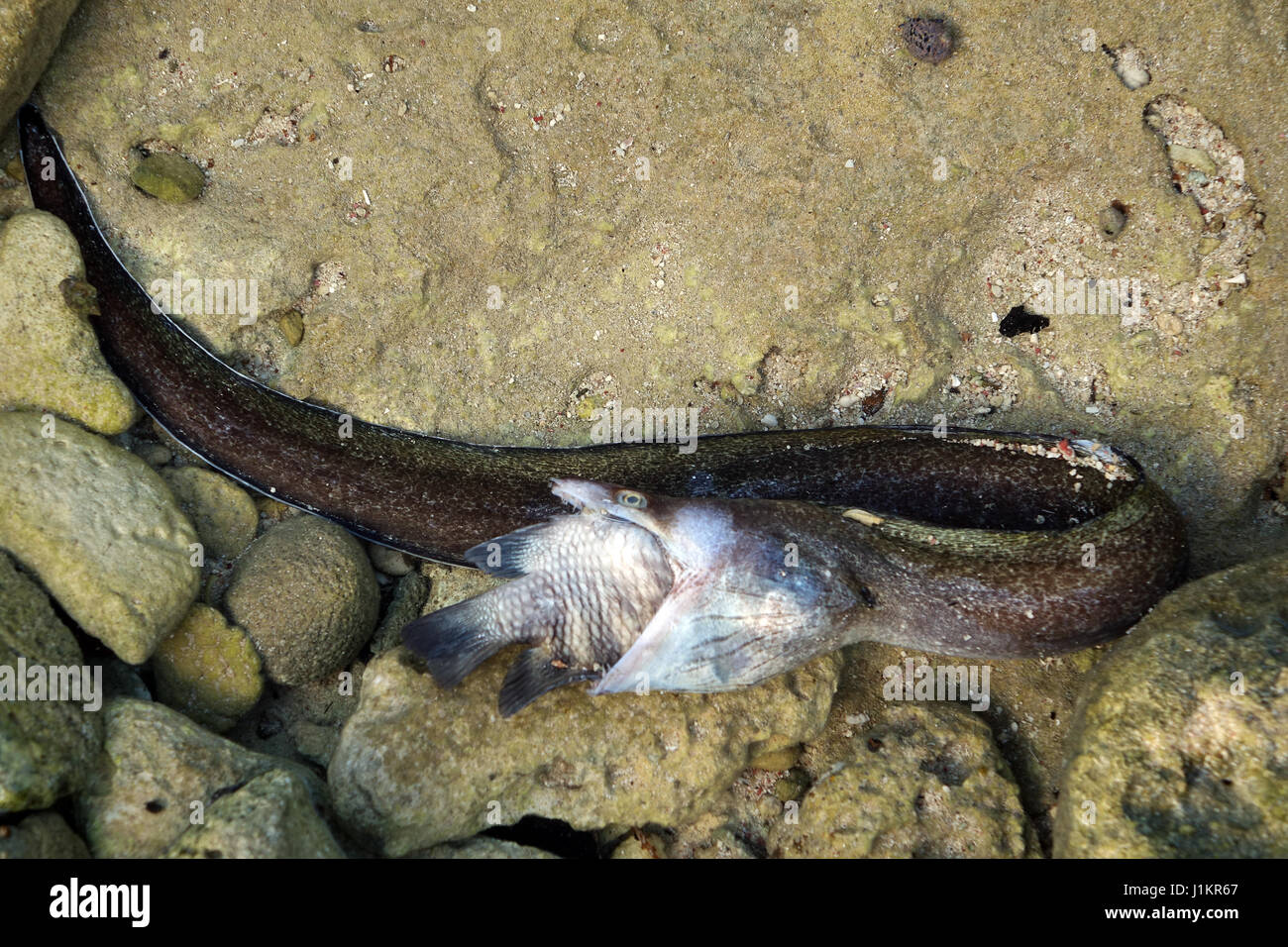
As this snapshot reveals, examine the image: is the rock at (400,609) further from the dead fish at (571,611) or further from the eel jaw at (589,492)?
the eel jaw at (589,492)

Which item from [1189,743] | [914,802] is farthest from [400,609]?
[1189,743]

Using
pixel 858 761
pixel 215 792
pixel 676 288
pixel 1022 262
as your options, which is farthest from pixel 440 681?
pixel 1022 262

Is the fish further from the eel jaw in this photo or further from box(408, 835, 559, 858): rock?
box(408, 835, 559, 858): rock

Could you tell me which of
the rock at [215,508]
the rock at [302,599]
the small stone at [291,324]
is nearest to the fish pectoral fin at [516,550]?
the rock at [302,599]

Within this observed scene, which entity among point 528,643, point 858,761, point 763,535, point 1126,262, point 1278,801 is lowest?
point 858,761

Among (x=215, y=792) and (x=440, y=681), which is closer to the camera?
(x=215, y=792)

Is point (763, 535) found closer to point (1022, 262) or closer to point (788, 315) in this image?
point (788, 315)
